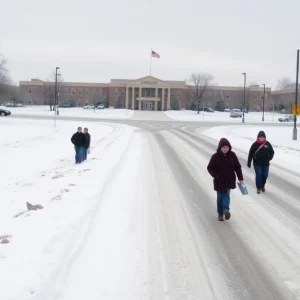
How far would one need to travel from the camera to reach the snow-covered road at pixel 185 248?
4.58m

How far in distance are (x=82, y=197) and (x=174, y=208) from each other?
7.20 feet

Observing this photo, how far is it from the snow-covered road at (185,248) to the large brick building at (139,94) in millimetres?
90379

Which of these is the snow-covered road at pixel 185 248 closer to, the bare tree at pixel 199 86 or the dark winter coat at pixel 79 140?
the dark winter coat at pixel 79 140

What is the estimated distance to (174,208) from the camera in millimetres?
8211

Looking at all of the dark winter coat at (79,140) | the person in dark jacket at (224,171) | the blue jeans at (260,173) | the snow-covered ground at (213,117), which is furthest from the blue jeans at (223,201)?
the snow-covered ground at (213,117)

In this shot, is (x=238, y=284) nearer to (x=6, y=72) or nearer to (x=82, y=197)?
(x=82, y=197)

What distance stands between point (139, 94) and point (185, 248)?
9936cm

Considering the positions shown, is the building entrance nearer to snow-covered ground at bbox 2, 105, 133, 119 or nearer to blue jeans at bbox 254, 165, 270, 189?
snow-covered ground at bbox 2, 105, 133, 119

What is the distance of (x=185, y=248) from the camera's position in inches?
232

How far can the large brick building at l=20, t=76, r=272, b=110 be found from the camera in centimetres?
10406

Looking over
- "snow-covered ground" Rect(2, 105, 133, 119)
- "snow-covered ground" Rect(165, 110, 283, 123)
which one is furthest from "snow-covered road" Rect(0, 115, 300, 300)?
"snow-covered ground" Rect(165, 110, 283, 123)

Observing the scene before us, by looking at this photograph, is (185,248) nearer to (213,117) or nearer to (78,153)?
(78,153)

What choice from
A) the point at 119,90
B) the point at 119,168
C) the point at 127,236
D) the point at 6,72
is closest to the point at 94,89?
the point at 119,90

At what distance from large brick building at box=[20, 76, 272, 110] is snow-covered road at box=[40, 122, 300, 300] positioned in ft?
297
